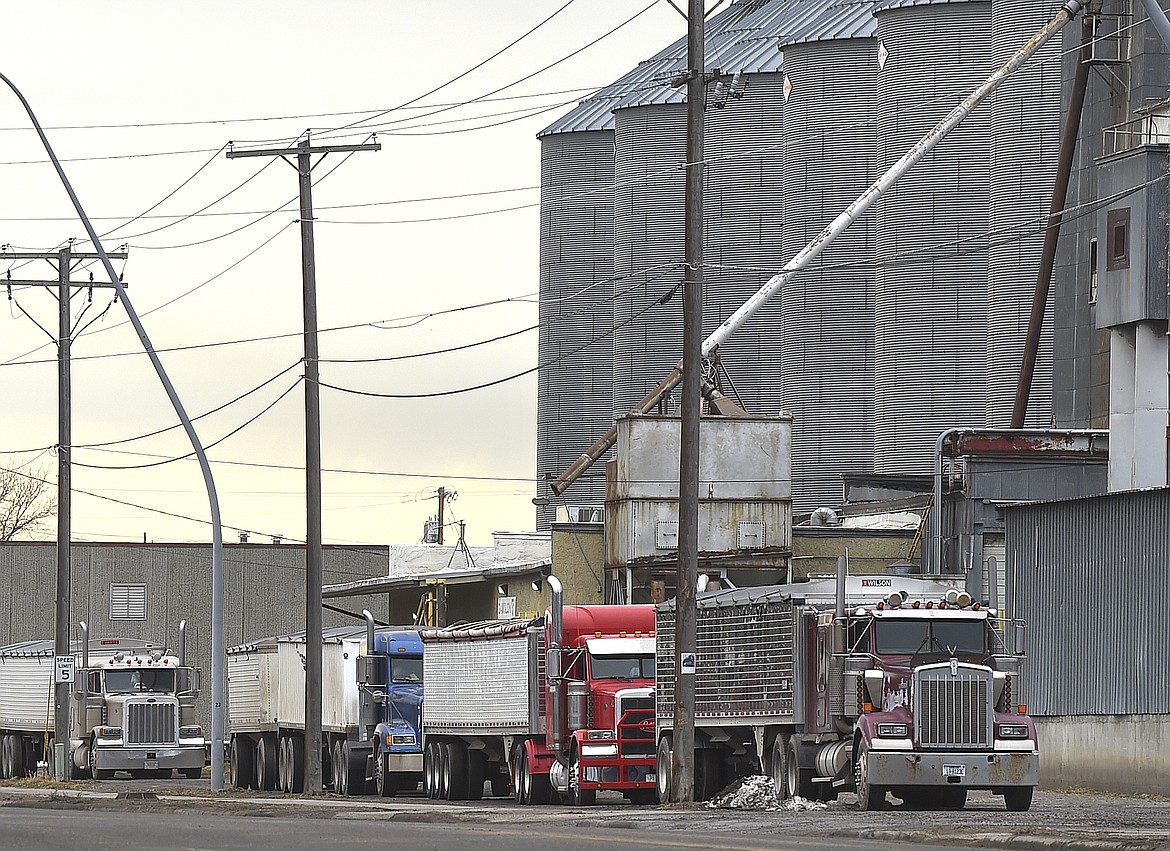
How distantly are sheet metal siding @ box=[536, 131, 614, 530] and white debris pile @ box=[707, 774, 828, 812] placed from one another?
4249cm

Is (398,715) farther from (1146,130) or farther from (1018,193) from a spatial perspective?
(1018,193)

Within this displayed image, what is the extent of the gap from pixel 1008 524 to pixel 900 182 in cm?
2315

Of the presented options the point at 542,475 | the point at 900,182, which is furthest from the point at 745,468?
the point at 542,475

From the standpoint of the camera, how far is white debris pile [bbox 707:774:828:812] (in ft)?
88.0

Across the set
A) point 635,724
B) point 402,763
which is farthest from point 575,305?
point 635,724

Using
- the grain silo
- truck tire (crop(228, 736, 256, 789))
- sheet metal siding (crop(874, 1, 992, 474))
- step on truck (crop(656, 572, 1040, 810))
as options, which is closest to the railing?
sheet metal siding (crop(874, 1, 992, 474))

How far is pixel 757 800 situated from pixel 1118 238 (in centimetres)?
1755

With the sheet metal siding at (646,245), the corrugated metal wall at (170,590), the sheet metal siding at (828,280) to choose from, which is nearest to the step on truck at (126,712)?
the sheet metal siding at (828,280)

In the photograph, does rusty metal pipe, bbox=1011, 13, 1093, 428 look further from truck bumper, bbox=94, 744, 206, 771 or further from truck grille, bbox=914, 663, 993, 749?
truck grille, bbox=914, 663, 993, 749

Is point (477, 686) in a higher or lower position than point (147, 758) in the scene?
higher

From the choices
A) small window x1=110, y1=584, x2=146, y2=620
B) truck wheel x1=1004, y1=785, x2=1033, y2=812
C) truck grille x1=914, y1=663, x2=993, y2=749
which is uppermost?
small window x1=110, y1=584, x2=146, y2=620

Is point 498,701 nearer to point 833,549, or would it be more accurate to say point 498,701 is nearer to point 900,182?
point 833,549

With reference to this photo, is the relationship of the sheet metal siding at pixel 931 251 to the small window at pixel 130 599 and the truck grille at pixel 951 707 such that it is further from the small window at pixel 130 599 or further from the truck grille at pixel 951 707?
the small window at pixel 130 599

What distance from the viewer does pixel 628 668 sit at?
33.2 metres
